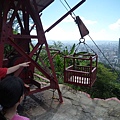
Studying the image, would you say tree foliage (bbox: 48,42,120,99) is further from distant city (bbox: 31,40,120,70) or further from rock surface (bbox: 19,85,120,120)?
rock surface (bbox: 19,85,120,120)

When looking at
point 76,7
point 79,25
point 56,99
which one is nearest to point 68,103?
point 56,99

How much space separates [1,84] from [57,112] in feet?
11.2

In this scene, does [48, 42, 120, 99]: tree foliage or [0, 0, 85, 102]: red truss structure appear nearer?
[0, 0, 85, 102]: red truss structure

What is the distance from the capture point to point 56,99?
17.3ft

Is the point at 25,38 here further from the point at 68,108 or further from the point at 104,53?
the point at 104,53

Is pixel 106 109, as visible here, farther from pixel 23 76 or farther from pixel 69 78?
pixel 23 76

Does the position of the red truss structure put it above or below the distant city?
above

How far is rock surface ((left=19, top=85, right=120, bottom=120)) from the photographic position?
14.3ft

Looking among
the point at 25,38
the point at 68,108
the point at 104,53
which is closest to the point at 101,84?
the point at 68,108

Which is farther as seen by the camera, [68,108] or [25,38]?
[68,108]

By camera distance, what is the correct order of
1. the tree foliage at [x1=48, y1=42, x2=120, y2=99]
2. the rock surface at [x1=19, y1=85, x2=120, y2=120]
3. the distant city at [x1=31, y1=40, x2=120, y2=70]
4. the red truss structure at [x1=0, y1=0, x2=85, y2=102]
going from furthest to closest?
the tree foliage at [x1=48, y1=42, x2=120, y2=99] < the distant city at [x1=31, y1=40, x2=120, y2=70] < the rock surface at [x1=19, y1=85, x2=120, y2=120] < the red truss structure at [x1=0, y1=0, x2=85, y2=102]

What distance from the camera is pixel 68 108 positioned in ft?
15.7

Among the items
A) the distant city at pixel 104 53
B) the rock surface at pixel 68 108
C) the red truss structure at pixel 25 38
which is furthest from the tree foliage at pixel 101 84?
the red truss structure at pixel 25 38

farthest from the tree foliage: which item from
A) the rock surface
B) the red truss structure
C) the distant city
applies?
the red truss structure
